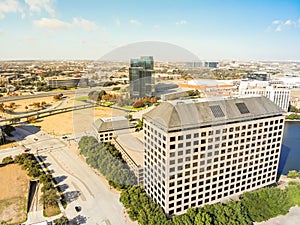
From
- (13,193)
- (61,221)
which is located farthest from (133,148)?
(13,193)

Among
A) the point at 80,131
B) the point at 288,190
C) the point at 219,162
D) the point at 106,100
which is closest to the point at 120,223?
the point at 219,162

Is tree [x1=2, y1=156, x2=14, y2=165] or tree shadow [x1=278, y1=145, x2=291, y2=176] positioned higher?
tree [x1=2, y1=156, x2=14, y2=165]

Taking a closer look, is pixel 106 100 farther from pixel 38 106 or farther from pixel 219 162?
pixel 219 162

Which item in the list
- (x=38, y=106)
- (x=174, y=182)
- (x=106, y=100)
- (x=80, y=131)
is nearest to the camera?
(x=174, y=182)

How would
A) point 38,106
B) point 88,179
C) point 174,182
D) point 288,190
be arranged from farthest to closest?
point 38,106 → point 88,179 → point 288,190 → point 174,182

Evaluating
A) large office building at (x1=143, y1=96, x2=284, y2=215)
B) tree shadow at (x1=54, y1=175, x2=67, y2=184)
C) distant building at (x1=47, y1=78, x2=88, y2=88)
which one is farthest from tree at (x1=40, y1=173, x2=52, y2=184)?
distant building at (x1=47, y1=78, x2=88, y2=88)

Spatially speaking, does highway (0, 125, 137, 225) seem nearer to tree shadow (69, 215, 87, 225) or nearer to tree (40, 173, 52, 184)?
tree shadow (69, 215, 87, 225)

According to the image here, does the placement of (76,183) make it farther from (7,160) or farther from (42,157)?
(7,160)

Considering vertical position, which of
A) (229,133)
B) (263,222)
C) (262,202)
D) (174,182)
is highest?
(229,133)
